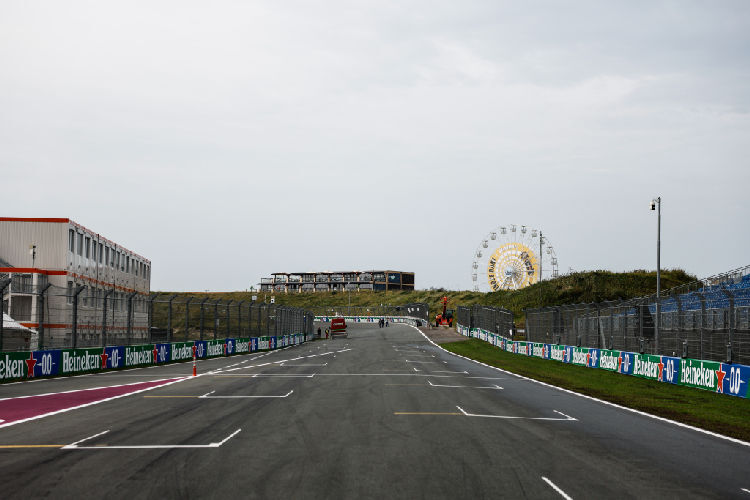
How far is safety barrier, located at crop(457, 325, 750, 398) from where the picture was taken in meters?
21.2

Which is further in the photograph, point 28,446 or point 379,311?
point 379,311

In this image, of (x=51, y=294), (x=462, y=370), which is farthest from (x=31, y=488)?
(x=462, y=370)

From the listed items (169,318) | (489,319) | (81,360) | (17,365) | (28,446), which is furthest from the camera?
(489,319)

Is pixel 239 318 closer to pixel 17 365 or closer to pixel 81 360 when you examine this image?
pixel 81 360

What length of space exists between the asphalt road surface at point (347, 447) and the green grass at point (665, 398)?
3.48ft

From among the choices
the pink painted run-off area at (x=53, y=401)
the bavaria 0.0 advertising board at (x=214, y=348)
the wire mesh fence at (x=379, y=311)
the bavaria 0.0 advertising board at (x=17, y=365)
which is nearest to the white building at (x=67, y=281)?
the bavaria 0.0 advertising board at (x=17, y=365)

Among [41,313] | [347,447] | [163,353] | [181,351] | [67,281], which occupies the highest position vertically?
[67,281]

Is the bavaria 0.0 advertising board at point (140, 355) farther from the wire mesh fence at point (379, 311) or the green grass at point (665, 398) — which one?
the wire mesh fence at point (379, 311)

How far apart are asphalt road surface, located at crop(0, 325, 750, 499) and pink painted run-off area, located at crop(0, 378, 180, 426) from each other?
0.18ft

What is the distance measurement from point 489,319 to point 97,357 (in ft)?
156

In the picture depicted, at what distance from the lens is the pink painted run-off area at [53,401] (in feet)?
51.0

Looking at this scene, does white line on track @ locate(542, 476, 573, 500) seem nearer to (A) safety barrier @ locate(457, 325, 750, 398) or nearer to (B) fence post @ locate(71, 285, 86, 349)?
(A) safety barrier @ locate(457, 325, 750, 398)

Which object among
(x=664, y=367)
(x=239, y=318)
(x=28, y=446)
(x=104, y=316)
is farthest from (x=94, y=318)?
(x=664, y=367)

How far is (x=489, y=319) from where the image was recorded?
70.9 m
